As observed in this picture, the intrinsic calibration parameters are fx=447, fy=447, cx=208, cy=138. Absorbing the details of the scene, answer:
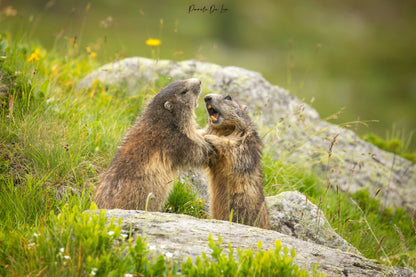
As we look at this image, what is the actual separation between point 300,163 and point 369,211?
1.60m

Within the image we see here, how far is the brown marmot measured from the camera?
5.11 metres

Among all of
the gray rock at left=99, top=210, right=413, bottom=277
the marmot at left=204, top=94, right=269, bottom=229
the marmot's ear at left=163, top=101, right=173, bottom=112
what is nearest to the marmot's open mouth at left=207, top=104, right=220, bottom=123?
the marmot at left=204, top=94, right=269, bottom=229

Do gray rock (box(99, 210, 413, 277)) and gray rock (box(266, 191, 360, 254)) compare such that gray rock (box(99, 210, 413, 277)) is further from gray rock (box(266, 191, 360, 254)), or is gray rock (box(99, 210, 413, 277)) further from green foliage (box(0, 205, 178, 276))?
gray rock (box(266, 191, 360, 254))

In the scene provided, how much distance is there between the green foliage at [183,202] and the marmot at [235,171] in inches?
11.5

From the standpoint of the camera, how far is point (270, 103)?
9.59 meters

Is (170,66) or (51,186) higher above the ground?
(170,66)

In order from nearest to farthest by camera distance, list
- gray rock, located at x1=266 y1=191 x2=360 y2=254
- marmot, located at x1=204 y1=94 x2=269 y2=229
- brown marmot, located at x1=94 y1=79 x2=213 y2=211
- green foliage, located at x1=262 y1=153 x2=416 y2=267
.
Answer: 1. brown marmot, located at x1=94 y1=79 x2=213 y2=211
2. marmot, located at x1=204 y1=94 x2=269 y2=229
3. gray rock, located at x1=266 y1=191 x2=360 y2=254
4. green foliage, located at x1=262 y1=153 x2=416 y2=267

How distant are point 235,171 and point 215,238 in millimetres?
1946

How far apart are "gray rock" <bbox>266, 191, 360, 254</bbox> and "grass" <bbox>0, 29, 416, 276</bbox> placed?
0.48 m

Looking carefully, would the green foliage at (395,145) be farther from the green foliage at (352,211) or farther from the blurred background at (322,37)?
the blurred background at (322,37)

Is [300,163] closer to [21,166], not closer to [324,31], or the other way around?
[21,166]

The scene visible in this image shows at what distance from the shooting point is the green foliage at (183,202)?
6.03m

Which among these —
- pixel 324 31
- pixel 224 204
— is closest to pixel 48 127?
pixel 224 204

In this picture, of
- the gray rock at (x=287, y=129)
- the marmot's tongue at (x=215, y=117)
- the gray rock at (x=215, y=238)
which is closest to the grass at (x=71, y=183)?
the gray rock at (x=215, y=238)
